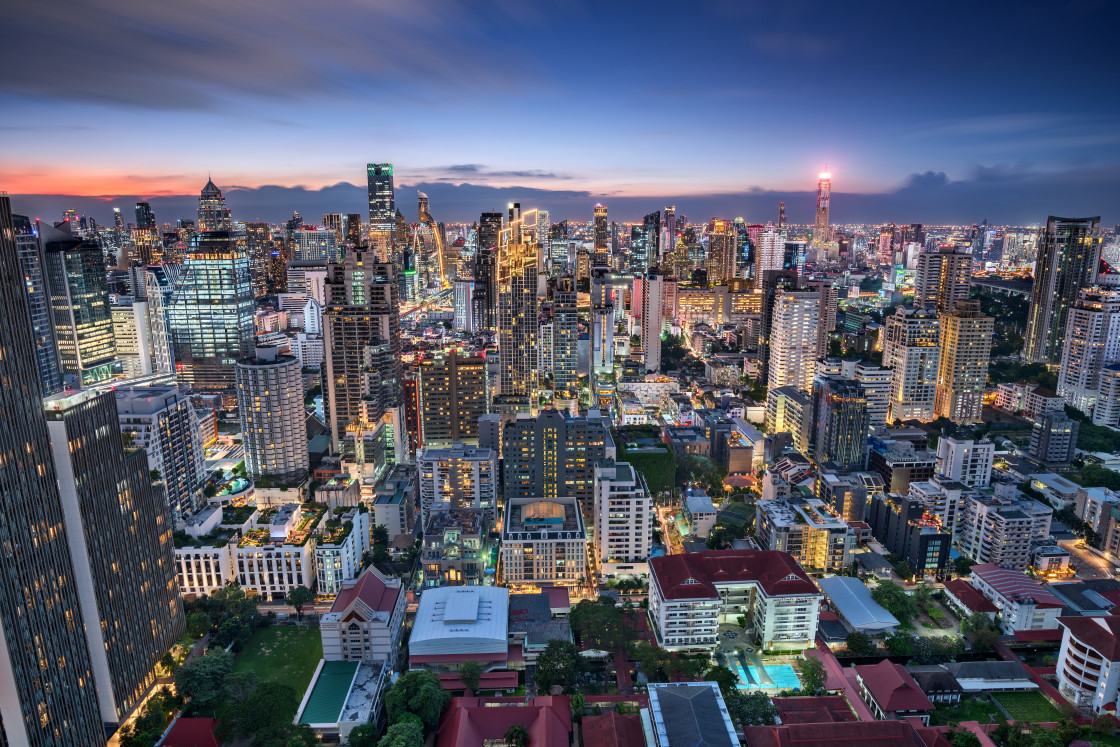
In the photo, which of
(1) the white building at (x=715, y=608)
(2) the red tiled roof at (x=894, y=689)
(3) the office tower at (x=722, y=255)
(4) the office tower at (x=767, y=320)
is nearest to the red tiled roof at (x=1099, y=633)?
(2) the red tiled roof at (x=894, y=689)

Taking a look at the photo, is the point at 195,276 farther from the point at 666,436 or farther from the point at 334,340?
the point at 666,436

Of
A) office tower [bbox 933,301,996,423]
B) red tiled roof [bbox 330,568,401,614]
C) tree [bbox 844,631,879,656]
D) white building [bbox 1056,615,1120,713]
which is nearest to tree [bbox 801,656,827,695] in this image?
tree [bbox 844,631,879,656]

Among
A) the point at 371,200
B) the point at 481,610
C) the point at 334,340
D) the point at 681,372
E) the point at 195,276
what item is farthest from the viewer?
the point at 371,200

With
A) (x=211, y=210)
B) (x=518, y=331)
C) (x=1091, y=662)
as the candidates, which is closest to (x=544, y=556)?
(x=1091, y=662)

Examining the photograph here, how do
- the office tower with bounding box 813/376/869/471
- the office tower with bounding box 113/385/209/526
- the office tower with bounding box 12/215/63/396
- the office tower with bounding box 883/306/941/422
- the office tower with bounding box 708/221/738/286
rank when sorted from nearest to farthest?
the office tower with bounding box 113/385/209/526
the office tower with bounding box 813/376/869/471
the office tower with bounding box 12/215/63/396
the office tower with bounding box 883/306/941/422
the office tower with bounding box 708/221/738/286

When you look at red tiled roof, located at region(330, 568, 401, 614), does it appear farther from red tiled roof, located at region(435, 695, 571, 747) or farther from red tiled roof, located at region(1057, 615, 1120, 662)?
red tiled roof, located at region(1057, 615, 1120, 662)

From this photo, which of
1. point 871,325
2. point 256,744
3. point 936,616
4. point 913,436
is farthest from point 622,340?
point 256,744
